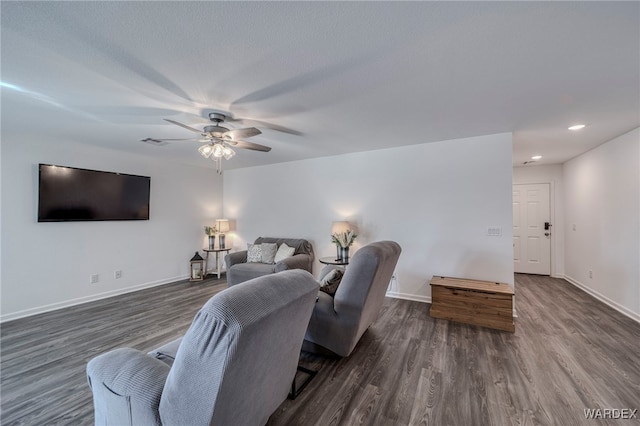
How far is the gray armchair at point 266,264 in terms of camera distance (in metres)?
4.03

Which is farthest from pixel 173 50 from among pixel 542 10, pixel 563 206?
pixel 563 206

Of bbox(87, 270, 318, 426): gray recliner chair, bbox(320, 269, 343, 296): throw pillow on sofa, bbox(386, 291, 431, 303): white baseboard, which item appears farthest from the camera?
bbox(386, 291, 431, 303): white baseboard

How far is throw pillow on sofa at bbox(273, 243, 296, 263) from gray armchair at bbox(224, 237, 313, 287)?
0.09 m

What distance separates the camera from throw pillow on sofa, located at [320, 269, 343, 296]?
92.9 inches

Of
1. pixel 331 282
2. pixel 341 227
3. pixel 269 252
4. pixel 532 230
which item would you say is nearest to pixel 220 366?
pixel 331 282

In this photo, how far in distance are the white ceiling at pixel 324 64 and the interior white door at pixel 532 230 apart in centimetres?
240

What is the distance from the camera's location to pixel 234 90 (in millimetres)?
2105

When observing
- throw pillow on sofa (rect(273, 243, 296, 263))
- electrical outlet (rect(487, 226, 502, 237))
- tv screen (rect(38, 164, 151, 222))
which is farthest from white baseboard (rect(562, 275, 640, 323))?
tv screen (rect(38, 164, 151, 222))

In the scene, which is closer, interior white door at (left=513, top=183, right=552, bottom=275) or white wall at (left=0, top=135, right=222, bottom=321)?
white wall at (left=0, top=135, right=222, bottom=321)

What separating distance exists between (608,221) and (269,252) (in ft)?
17.1

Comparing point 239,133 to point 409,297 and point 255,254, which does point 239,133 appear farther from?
point 409,297

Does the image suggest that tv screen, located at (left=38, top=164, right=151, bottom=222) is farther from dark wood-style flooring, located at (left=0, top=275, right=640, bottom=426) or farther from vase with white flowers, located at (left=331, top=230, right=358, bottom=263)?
vase with white flowers, located at (left=331, top=230, right=358, bottom=263)

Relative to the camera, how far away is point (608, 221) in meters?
3.54

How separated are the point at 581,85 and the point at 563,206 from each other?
4.09m
